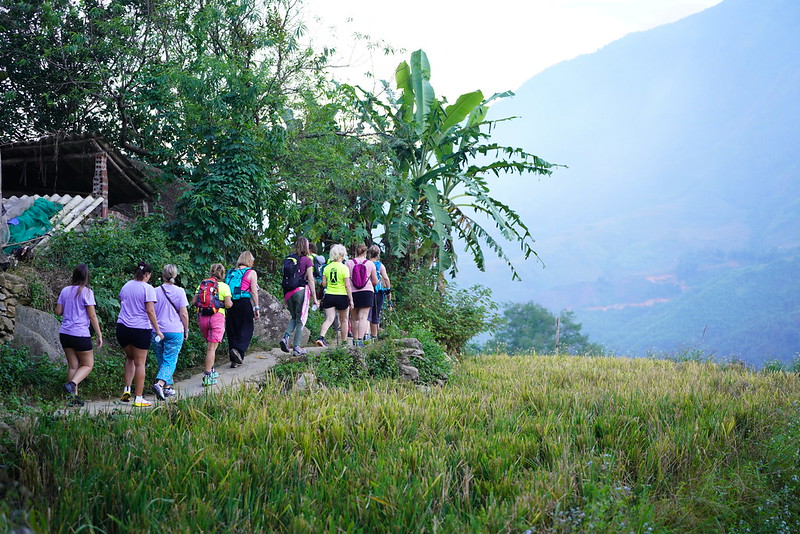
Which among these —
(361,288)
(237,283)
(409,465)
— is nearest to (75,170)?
(237,283)

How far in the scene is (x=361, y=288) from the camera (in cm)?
1002

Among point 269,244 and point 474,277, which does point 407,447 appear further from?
point 474,277

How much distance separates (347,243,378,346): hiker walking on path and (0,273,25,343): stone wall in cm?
501

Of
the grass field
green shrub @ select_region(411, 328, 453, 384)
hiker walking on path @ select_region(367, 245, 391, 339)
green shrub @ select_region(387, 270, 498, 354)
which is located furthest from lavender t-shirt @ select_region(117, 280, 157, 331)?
green shrub @ select_region(387, 270, 498, 354)

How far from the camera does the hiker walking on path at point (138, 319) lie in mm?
7230

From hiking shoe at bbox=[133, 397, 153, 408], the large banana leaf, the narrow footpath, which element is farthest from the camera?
the large banana leaf

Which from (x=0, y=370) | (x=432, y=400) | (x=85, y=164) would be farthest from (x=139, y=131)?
(x=432, y=400)

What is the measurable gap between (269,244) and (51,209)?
5.07 m

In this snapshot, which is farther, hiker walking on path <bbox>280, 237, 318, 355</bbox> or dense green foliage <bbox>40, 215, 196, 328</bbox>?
dense green foliage <bbox>40, 215, 196, 328</bbox>

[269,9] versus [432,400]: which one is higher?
[269,9]

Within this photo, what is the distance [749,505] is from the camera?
5.37 metres

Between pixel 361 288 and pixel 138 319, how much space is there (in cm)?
371

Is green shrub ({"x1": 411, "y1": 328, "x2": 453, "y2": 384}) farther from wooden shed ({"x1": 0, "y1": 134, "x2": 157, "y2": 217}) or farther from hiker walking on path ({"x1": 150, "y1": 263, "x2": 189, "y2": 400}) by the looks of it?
wooden shed ({"x1": 0, "y1": 134, "x2": 157, "y2": 217})

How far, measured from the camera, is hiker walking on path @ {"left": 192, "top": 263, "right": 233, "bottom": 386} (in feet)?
27.2
